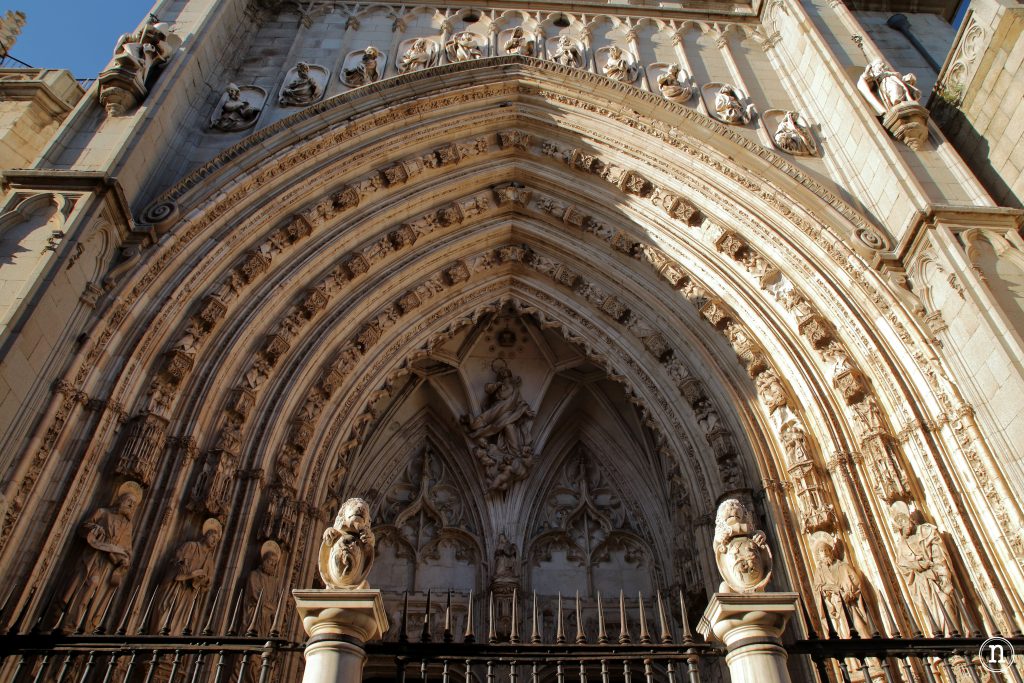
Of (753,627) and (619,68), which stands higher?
(619,68)

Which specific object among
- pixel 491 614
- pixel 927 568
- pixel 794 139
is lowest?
pixel 927 568

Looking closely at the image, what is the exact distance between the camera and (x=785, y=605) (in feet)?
15.1

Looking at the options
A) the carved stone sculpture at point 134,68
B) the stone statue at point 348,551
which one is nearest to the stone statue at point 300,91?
the carved stone sculpture at point 134,68

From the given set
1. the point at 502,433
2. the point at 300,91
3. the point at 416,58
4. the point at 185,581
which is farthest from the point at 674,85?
the point at 185,581

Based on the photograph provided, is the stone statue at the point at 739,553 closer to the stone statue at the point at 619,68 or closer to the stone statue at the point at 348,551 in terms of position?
the stone statue at the point at 348,551

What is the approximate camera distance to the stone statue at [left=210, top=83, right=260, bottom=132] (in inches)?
392

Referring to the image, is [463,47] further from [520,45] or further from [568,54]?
[568,54]

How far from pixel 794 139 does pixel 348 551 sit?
25.9ft

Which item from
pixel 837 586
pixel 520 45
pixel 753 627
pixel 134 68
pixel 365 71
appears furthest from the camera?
pixel 520 45

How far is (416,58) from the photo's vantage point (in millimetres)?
11086

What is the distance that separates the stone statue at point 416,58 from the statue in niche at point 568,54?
1.80 meters

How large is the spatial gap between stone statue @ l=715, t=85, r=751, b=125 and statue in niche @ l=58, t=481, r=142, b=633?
27.3 feet

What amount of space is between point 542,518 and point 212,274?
17.5 ft

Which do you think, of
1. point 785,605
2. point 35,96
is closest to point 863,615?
point 785,605
